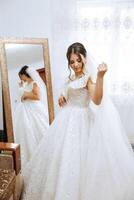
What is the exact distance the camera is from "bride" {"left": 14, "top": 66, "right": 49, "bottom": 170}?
76.2 inches

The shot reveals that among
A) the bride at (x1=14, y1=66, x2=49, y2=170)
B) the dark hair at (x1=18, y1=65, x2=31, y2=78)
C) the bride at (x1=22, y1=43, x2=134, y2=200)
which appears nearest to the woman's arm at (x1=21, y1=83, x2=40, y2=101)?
the bride at (x1=14, y1=66, x2=49, y2=170)

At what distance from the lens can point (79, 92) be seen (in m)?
1.58

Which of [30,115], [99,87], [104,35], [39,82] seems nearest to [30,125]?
[30,115]

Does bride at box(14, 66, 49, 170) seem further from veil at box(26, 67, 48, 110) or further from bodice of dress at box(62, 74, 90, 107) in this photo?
bodice of dress at box(62, 74, 90, 107)

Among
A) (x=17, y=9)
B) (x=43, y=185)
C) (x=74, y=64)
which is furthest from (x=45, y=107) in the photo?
(x=17, y=9)

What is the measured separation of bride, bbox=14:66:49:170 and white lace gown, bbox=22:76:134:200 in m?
0.34

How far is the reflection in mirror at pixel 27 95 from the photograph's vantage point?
188cm

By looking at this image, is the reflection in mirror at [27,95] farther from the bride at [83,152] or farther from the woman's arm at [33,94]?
the bride at [83,152]

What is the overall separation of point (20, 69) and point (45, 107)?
0.38 m

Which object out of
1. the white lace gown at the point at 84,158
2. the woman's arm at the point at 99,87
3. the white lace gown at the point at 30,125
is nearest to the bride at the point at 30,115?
the white lace gown at the point at 30,125

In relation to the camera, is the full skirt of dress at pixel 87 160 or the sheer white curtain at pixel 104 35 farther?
the sheer white curtain at pixel 104 35

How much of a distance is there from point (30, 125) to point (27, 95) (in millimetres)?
260

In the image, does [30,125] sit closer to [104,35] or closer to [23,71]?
[23,71]

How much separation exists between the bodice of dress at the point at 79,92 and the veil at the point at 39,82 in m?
0.39
